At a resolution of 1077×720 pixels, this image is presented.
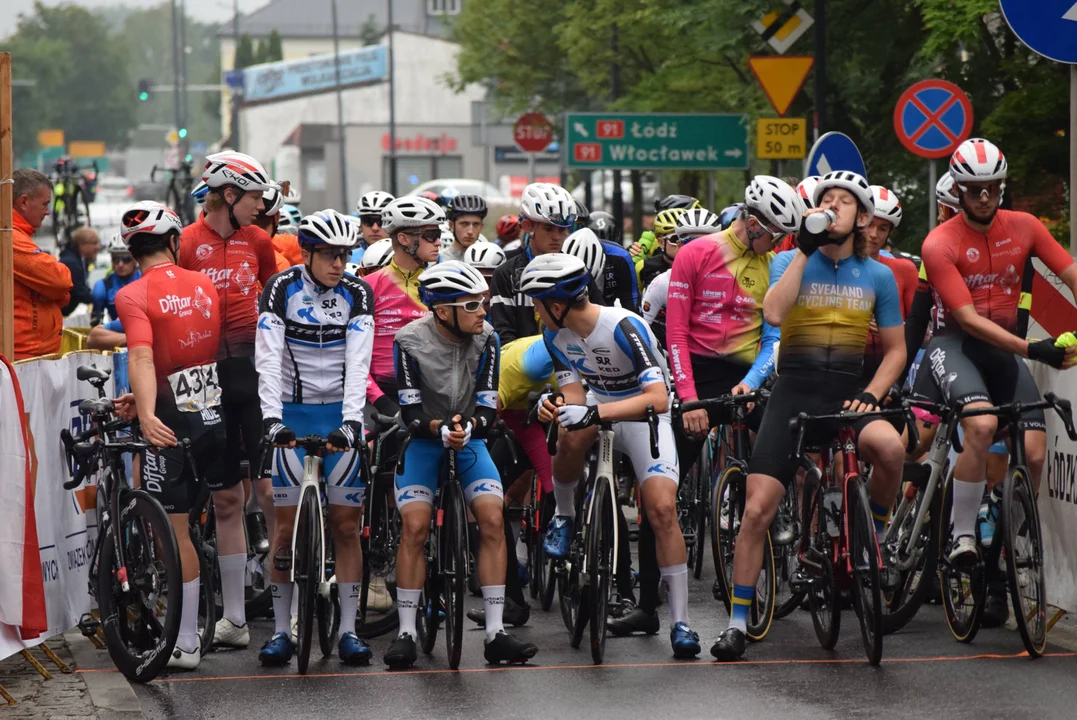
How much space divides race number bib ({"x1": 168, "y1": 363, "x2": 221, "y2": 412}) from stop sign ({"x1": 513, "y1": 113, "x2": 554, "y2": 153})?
3136cm

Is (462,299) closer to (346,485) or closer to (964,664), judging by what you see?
(346,485)

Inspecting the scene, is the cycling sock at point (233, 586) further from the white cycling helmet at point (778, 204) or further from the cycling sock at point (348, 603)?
the white cycling helmet at point (778, 204)

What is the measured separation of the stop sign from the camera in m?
40.6

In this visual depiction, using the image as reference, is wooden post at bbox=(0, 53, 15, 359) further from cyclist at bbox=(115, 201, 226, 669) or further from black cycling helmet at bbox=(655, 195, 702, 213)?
black cycling helmet at bbox=(655, 195, 702, 213)

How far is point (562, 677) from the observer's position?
8.62 meters

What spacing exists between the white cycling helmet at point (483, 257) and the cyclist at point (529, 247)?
0.32 m

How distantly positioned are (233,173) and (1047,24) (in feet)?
14.5

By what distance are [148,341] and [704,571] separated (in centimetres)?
443

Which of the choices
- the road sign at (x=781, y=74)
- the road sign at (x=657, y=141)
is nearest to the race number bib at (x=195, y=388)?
the road sign at (x=781, y=74)

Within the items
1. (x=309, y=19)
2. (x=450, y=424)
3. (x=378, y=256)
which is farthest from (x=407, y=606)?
(x=309, y=19)

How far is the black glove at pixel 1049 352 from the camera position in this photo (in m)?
8.71

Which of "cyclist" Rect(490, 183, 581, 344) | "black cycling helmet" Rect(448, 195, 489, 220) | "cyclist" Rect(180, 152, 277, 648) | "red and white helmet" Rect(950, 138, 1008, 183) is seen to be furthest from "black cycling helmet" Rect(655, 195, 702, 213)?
"red and white helmet" Rect(950, 138, 1008, 183)

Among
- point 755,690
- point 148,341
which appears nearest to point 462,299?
point 148,341

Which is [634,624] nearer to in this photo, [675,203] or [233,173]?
[233,173]
